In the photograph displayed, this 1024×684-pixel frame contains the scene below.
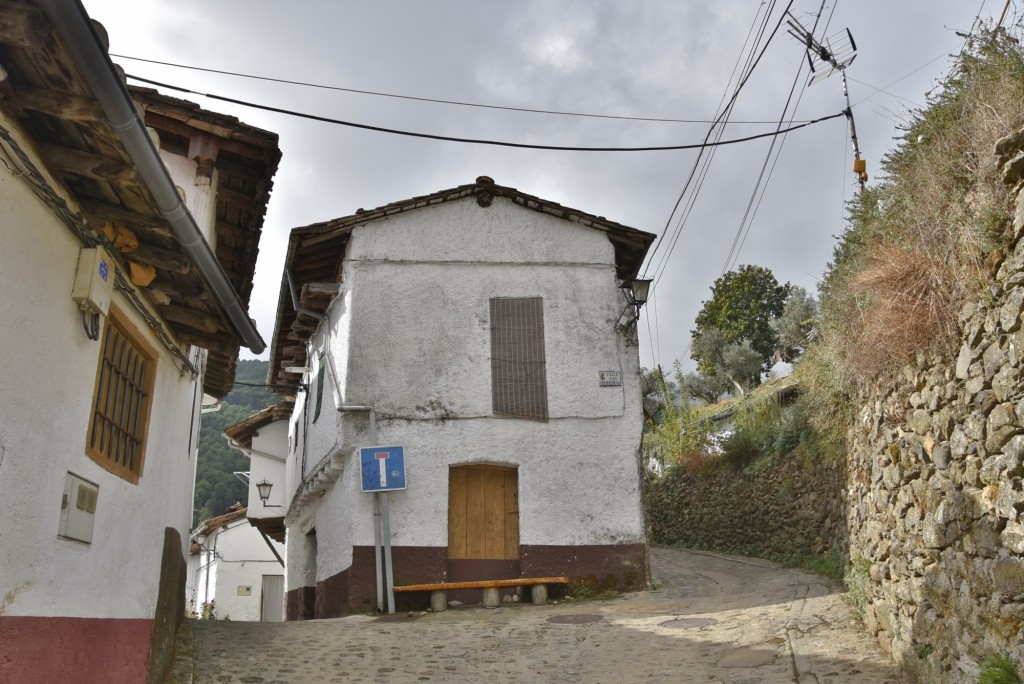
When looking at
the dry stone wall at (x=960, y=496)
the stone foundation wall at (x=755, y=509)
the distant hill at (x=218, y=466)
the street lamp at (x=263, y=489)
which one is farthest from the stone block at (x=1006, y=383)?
the distant hill at (x=218, y=466)

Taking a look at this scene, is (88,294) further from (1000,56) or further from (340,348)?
(340,348)

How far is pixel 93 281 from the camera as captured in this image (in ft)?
16.5

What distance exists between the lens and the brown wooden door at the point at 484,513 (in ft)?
39.8

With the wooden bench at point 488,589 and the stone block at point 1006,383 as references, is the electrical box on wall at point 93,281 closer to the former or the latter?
the stone block at point 1006,383

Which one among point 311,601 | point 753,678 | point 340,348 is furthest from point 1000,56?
point 311,601

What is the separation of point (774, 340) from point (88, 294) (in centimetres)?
2470

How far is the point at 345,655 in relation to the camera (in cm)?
832

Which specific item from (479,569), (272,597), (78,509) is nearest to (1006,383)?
(78,509)

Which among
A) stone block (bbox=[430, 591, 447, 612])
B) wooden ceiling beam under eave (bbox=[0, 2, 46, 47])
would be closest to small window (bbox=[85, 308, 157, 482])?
wooden ceiling beam under eave (bbox=[0, 2, 46, 47])

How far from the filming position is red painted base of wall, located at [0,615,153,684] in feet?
13.5

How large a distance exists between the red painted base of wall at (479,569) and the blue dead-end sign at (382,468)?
2.95 feet

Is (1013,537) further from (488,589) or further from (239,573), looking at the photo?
(239,573)

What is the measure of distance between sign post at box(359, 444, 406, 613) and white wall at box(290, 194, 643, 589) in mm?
179

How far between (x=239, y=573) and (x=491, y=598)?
812 inches
